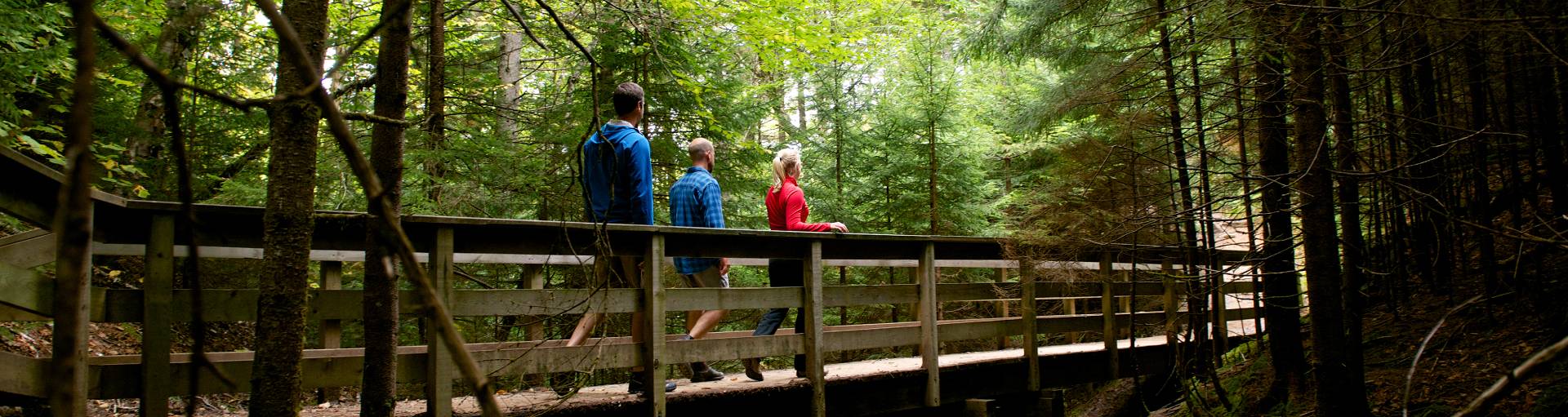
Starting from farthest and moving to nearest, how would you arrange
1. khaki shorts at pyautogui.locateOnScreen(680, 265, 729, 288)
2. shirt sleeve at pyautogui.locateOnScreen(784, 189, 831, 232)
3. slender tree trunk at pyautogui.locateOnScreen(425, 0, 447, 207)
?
slender tree trunk at pyautogui.locateOnScreen(425, 0, 447, 207)
shirt sleeve at pyautogui.locateOnScreen(784, 189, 831, 232)
khaki shorts at pyautogui.locateOnScreen(680, 265, 729, 288)

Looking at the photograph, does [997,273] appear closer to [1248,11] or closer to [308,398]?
[1248,11]

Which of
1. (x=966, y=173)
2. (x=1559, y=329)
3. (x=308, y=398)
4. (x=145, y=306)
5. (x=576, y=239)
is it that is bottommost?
(x=308, y=398)

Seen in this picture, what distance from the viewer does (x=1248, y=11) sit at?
483 cm

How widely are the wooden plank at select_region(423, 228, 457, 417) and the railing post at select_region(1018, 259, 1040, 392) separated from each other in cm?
448

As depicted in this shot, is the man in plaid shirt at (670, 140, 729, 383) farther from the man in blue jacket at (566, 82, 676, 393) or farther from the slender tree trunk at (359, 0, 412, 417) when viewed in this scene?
the slender tree trunk at (359, 0, 412, 417)

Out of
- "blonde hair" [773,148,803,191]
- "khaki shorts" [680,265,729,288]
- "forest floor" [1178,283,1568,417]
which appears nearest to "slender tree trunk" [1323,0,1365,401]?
"forest floor" [1178,283,1568,417]

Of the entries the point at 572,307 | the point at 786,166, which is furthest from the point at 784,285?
the point at 572,307

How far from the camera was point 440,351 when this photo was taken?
140 inches

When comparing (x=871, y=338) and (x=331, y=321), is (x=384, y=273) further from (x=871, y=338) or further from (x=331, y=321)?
(x=871, y=338)

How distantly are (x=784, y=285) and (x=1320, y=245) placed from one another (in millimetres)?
3377

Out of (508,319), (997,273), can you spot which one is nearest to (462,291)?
(508,319)

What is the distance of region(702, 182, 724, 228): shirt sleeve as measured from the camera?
5105 mm

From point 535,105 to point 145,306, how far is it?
701 cm

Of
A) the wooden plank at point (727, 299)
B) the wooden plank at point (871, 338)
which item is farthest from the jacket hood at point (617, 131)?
the wooden plank at point (871, 338)
